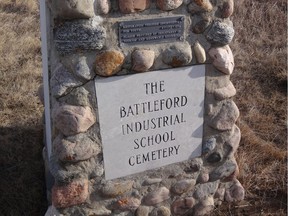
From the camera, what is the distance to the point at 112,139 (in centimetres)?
242

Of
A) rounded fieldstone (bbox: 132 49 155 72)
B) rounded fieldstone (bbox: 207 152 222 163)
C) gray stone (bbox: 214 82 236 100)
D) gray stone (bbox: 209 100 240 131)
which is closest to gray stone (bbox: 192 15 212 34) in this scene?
rounded fieldstone (bbox: 132 49 155 72)

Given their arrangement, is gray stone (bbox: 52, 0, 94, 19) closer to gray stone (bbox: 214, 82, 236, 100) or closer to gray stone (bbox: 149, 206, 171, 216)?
gray stone (bbox: 214, 82, 236, 100)

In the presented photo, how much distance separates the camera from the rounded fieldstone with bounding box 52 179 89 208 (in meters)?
2.38

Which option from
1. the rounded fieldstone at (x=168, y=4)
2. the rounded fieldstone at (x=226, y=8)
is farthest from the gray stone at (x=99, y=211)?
the rounded fieldstone at (x=226, y=8)

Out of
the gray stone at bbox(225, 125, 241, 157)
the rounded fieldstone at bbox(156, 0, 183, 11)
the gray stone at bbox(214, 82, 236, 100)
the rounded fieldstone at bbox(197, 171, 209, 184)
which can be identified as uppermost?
the rounded fieldstone at bbox(156, 0, 183, 11)

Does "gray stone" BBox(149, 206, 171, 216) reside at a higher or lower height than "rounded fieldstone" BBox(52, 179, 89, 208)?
lower

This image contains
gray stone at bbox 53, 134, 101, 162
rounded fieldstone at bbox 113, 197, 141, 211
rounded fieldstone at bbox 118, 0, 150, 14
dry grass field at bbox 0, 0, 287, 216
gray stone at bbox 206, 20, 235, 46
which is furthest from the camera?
dry grass field at bbox 0, 0, 287, 216

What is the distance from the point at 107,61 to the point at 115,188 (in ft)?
2.31

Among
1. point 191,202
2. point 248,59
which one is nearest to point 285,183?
point 191,202

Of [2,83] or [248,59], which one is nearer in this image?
[2,83]

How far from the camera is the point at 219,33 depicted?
2430 millimetres

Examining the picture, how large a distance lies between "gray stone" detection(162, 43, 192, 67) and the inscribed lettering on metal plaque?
0.14 feet

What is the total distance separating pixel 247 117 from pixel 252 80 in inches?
30.3

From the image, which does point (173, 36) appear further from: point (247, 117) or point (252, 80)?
point (252, 80)
